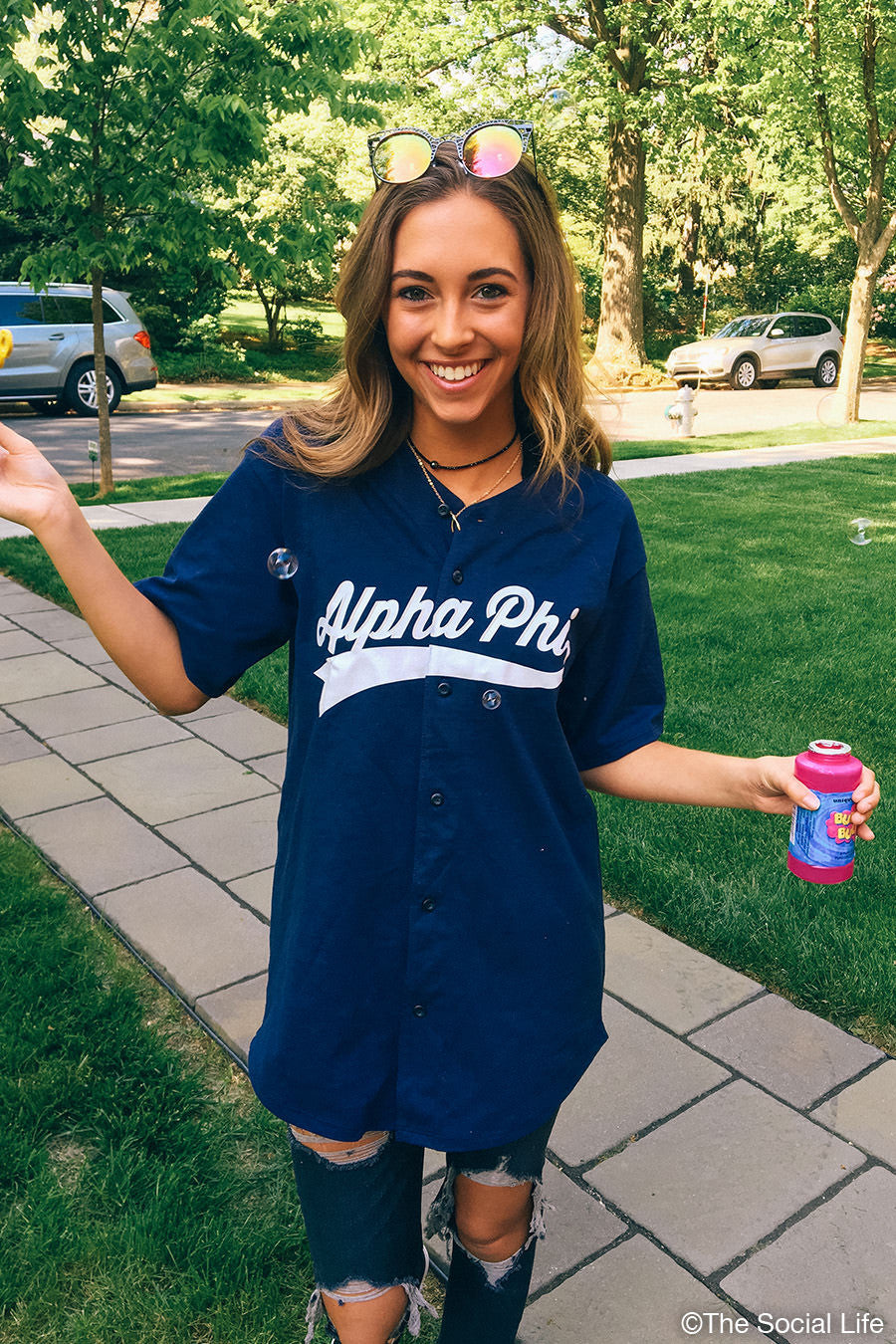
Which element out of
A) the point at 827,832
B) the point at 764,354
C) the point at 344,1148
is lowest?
the point at 344,1148

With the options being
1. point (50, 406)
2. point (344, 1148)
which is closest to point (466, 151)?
point (344, 1148)

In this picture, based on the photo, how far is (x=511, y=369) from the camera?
157 centimetres

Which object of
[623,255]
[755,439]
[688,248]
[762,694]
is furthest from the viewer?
[688,248]

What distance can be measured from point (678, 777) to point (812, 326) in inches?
990

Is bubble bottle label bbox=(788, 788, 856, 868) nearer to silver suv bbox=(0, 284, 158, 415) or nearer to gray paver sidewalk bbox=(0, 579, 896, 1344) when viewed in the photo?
gray paver sidewalk bbox=(0, 579, 896, 1344)

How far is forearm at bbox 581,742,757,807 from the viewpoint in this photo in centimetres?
169

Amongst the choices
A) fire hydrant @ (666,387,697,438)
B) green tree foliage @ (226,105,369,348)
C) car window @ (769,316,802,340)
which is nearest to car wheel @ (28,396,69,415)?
green tree foliage @ (226,105,369,348)

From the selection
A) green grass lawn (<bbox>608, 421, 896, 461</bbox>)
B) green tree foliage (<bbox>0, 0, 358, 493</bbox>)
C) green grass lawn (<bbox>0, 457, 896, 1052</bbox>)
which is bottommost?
green grass lawn (<bbox>0, 457, 896, 1052</bbox>)

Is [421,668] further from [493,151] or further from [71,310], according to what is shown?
[71,310]

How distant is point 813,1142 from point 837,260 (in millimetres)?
34334

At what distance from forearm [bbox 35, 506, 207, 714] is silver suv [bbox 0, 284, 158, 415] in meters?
14.6

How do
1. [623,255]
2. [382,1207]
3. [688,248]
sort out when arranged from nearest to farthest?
[382,1207]
[623,255]
[688,248]

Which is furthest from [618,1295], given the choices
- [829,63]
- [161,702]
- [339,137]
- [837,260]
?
[837,260]

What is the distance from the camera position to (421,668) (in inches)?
58.6
